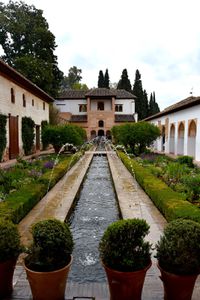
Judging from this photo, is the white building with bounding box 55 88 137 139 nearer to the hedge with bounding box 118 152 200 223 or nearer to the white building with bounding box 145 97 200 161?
the white building with bounding box 145 97 200 161

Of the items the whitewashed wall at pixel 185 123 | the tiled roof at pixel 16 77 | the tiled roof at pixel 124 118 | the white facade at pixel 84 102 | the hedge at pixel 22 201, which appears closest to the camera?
the hedge at pixel 22 201

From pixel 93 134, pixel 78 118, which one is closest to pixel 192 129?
pixel 93 134

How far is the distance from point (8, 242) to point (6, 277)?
44cm

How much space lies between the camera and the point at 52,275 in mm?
2996

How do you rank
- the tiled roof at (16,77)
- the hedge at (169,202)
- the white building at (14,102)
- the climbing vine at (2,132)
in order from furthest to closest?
the white building at (14,102), the climbing vine at (2,132), the tiled roof at (16,77), the hedge at (169,202)

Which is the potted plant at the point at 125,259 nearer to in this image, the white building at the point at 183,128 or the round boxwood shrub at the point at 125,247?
the round boxwood shrub at the point at 125,247

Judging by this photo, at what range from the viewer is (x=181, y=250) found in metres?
2.96

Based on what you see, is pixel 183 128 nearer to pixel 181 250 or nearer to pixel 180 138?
pixel 180 138

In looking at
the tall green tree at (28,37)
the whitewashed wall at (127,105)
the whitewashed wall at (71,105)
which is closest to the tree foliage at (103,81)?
the whitewashed wall at (127,105)

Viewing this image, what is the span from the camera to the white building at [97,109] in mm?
44375

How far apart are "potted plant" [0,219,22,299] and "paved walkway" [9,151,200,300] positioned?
6.1 inches

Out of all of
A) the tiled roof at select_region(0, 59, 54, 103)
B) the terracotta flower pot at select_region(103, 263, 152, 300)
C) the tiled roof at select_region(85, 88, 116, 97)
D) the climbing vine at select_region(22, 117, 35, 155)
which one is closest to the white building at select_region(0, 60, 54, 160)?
the tiled roof at select_region(0, 59, 54, 103)

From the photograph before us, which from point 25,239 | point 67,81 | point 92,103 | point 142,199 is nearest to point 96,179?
point 142,199

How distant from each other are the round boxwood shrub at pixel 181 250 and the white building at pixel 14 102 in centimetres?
1226
